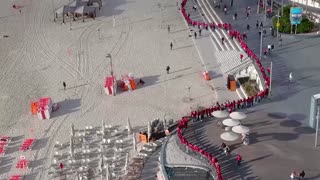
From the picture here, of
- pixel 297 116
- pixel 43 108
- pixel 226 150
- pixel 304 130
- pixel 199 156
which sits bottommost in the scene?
pixel 199 156

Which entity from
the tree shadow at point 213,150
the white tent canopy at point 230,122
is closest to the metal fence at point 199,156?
the tree shadow at point 213,150

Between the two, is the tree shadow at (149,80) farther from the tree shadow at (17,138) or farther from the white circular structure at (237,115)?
the white circular structure at (237,115)

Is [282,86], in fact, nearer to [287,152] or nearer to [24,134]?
[287,152]

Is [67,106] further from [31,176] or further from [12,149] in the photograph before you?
[31,176]

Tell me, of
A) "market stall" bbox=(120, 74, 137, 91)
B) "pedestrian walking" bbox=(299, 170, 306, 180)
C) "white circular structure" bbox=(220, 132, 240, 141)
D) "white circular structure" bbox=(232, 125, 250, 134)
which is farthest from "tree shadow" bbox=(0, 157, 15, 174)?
"pedestrian walking" bbox=(299, 170, 306, 180)

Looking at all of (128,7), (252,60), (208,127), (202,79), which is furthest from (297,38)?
(128,7)

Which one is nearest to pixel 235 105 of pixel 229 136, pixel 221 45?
pixel 229 136

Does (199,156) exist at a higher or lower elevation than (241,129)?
lower
